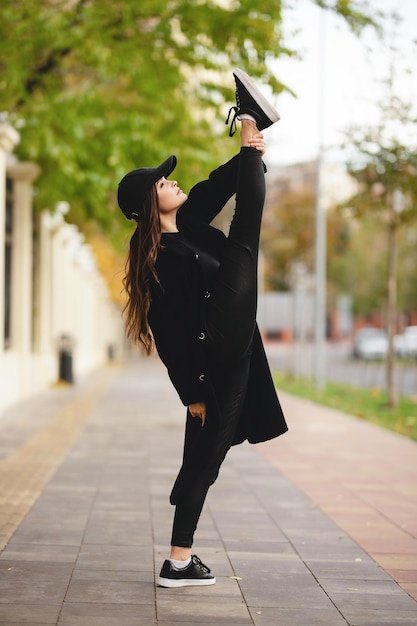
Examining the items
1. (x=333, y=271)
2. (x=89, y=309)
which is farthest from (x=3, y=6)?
(x=333, y=271)

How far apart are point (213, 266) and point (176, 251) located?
182 mm

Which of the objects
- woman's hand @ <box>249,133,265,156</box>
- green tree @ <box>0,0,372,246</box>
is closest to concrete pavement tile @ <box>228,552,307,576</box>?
woman's hand @ <box>249,133,265,156</box>

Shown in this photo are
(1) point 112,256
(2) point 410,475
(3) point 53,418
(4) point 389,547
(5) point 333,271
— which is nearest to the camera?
(4) point 389,547

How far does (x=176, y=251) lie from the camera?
14.6 ft

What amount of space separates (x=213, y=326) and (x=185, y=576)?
46.3 inches

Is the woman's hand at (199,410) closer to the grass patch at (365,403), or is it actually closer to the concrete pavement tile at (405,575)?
the concrete pavement tile at (405,575)

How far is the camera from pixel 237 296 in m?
4.34

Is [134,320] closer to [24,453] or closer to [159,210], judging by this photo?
[159,210]

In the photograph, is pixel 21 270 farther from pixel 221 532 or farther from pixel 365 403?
pixel 221 532

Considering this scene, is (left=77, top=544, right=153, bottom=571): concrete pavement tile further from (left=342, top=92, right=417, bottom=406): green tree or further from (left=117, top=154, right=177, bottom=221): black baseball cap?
(left=342, top=92, right=417, bottom=406): green tree

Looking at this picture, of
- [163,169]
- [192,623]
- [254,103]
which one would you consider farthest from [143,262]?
[192,623]

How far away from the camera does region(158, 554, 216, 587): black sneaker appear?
4.50m

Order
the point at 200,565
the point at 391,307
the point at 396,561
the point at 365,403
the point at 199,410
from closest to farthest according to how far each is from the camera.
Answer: the point at 199,410 < the point at 200,565 < the point at 396,561 < the point at 391,307 < the point at 365,403

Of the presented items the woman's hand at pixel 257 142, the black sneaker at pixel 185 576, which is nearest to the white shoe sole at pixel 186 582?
the black sneaker at pixel 185 576
